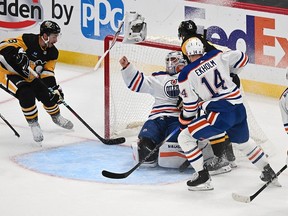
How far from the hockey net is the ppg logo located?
4.19 feet

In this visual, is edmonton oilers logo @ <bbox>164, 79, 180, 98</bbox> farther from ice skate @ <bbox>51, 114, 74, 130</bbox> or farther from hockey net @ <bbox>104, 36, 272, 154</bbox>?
ice skate @ <bbox>51, 114, 74, 130</bbox>

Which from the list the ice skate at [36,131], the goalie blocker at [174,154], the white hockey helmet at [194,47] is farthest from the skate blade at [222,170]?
the ice skate at [36,131]

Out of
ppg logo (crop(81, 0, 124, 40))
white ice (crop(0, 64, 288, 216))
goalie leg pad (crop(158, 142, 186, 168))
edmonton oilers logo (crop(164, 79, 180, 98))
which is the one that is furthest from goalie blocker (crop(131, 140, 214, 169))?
ppg logo (crop(81, 0, 124, 40))

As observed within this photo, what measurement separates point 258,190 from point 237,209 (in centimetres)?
26

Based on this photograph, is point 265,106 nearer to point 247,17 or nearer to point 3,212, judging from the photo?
point 247,17

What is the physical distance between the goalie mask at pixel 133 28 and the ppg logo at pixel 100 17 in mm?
2097

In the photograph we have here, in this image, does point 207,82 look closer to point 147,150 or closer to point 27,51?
point 147,150

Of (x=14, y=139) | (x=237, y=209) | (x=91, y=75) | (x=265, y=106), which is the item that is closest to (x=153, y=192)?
(x=237, y=209)

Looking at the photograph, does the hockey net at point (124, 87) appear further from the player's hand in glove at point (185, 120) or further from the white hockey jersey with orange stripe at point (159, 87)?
the player's hand in glove at point (185, 120)

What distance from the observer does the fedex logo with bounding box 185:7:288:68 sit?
7699 millimetres

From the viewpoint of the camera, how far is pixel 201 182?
5836 mm

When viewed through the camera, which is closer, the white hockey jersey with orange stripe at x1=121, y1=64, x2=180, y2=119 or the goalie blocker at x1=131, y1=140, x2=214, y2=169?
the goalie blocker at x1=131, y1=140, x2=214, y2=169

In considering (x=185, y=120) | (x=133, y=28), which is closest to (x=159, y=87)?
(x=133, y=28)

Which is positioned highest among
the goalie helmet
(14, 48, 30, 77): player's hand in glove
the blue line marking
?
the goalie helmet
